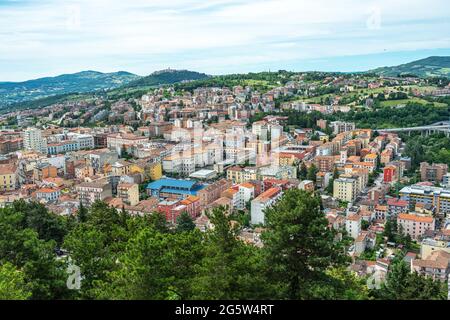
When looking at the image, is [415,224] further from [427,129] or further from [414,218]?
[427,129]

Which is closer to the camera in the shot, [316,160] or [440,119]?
[316,160]

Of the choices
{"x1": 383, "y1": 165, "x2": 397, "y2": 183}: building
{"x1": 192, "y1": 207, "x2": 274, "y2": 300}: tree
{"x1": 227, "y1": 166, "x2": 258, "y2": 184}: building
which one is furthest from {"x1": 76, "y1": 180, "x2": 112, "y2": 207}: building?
{"x1": 192, "y1": 207, "x2": 274, "y2": 300}: tree

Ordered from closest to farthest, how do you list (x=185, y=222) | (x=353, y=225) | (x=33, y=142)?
(x=185, y=222)
(x=353, y=225)
(x=33, y=142)

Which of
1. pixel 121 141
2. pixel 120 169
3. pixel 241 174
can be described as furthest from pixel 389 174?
pixel 121 141

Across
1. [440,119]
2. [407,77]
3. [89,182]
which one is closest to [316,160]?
[89,182]

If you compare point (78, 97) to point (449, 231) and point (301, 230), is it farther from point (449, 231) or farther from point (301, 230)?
point (301, 230)
